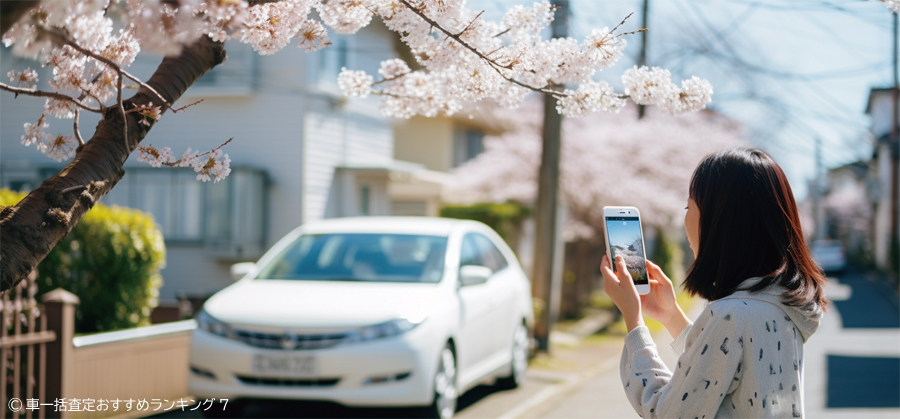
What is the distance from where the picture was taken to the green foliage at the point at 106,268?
7.93 meters

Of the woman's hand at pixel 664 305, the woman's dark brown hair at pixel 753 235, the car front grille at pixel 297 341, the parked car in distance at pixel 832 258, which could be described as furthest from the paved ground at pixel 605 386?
the parked car in distance at pixel 832 258

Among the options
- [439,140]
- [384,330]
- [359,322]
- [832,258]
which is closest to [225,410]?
[359,322]

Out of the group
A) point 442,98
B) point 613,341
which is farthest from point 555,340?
point 442,98

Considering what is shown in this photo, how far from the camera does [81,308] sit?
26.5 feet

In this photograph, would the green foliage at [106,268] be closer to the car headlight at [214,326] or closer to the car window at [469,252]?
the car headlight at [214,326]

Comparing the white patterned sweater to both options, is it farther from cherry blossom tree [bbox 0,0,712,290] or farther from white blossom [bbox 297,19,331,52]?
white blossom [bbox 297,19,331,52]

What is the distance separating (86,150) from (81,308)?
649cm

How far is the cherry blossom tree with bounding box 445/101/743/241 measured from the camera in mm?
19078

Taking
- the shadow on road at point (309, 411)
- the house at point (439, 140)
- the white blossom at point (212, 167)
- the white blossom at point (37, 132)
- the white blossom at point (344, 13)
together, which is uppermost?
the house at point (439, 140)

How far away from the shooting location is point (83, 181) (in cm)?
218

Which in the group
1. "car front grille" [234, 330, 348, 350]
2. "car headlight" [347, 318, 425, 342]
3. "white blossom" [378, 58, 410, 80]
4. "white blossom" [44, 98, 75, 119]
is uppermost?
"white blossom" [378, 58, 410, 80]

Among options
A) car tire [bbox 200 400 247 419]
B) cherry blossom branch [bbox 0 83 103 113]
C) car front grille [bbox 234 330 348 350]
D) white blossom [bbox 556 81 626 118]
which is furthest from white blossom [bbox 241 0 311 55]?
car tire [bbox 200 400 247 419]

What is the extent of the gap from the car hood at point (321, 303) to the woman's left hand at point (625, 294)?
3893mm

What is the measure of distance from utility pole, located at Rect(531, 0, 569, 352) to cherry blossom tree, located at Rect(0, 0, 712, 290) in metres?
7.76
